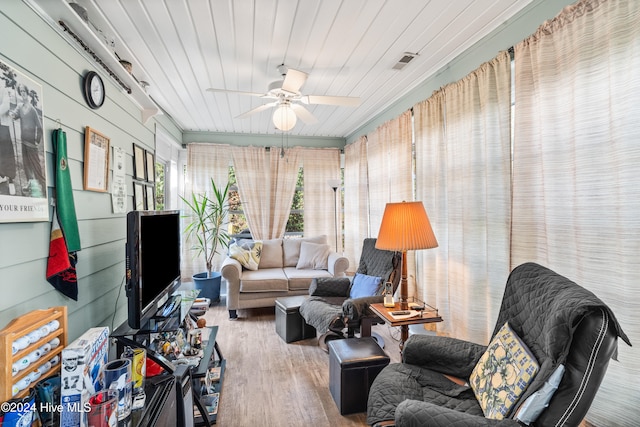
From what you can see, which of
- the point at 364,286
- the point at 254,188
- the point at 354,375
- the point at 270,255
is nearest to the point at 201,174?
the point at 254,188

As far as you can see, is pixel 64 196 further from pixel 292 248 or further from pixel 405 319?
pixel 292 248

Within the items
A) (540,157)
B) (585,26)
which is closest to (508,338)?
(540,157)

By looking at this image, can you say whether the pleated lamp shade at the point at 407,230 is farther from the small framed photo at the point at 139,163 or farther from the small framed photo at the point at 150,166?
the small framed photo at the point at 150,166

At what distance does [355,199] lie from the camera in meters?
5.08

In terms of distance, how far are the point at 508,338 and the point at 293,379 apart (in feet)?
5.58

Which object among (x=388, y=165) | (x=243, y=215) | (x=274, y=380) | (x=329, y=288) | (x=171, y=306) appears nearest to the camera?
(x=171, y=306)

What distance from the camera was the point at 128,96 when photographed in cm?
247

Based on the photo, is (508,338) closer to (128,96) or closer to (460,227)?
(460,227)

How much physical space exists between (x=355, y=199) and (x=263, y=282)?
2.06 meters

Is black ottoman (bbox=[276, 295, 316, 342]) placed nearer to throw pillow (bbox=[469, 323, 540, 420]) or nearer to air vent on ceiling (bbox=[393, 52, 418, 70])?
throw pillow (bbox=[469, 323, 540, 420])

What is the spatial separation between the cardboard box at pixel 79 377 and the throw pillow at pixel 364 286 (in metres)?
2.23

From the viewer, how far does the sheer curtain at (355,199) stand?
480 cm

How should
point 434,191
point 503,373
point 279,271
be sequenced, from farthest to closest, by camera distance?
1. point 279,271
2. point 434,191
3. point 503,373

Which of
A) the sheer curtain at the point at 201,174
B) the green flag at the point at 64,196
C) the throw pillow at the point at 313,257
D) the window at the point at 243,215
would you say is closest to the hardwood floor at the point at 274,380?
the throw pillow at the point at 313,257
